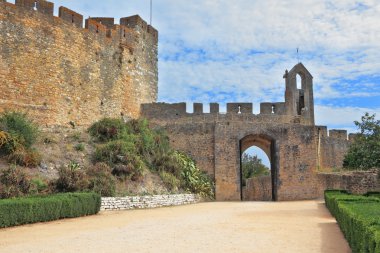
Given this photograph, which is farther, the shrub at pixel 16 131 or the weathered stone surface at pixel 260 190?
the weathered stone surface at pixel 260 190

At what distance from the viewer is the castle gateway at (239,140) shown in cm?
2277

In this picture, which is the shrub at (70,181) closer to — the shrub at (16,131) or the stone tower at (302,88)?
the shrub at (16,131)

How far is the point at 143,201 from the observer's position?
1705 cm

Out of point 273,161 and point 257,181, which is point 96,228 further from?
point 257,181

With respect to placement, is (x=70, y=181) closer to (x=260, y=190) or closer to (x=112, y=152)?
(x=112, y=152)

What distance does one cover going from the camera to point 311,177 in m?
22.5

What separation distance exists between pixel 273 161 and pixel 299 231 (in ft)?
46.8

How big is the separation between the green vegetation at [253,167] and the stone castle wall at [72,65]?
22.9m

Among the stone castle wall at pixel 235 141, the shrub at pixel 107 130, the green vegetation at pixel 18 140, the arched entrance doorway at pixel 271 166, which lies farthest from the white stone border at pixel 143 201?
the arched entrance doorway at pixel 271 166

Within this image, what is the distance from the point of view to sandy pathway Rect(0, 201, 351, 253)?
7.70m

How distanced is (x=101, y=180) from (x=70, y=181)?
140 cm

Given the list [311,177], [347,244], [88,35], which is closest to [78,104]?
[88,35]

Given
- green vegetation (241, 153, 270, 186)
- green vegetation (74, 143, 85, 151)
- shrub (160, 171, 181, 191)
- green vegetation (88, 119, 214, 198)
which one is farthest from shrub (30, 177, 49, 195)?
green vegetation (241, 153, 270, 186)

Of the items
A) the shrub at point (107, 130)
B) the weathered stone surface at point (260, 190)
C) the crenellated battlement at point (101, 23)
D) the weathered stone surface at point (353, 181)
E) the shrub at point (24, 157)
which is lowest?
the weathered stone surface at point (260, 190)
